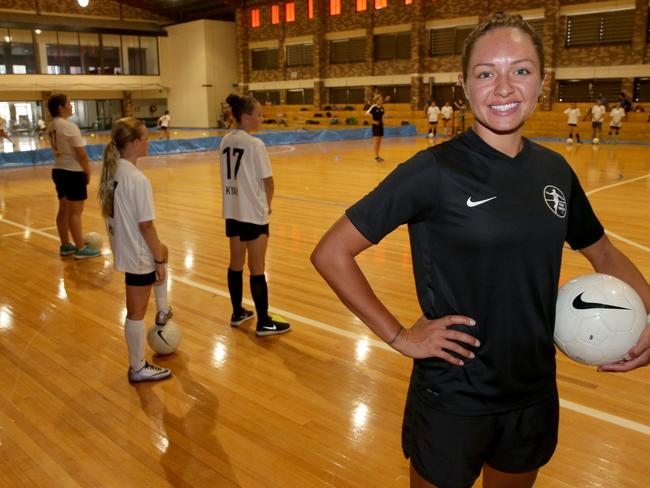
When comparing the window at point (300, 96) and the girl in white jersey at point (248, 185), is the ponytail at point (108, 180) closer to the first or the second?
the girl in white jersey at point (248, 185)

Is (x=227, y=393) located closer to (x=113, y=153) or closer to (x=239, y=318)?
(x=239, y=318)

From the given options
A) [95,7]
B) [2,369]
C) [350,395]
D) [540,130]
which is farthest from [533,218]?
[95,7]

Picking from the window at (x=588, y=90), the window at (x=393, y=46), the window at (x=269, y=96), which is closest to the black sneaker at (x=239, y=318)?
the window at (x=588, y=90)

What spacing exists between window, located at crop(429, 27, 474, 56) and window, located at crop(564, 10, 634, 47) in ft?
16.0

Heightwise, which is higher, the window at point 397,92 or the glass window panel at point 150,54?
the glass window panel at point 150,54

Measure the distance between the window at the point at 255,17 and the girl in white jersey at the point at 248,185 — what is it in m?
34.8

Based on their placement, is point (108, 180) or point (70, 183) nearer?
point (108, 180)

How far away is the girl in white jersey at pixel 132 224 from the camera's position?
144 inches

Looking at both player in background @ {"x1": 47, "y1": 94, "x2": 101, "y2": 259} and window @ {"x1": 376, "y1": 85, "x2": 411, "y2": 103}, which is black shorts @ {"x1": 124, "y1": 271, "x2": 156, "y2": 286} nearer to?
player in background @ {"x1": 47, "y1": 94, "x2": 101, "y2": 259}

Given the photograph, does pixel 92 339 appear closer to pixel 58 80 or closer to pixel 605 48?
pixel 605 48

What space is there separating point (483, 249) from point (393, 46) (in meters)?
31.2

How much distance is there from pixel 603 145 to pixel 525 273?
22451 millimetres

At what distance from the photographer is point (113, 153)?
371 centimetres

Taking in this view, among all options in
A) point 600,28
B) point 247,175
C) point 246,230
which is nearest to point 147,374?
point 246,230
